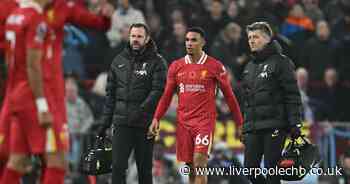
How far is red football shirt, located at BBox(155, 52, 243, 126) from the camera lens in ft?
44.3

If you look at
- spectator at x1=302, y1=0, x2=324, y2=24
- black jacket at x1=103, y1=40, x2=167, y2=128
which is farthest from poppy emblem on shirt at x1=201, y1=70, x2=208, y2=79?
spectator at x1=302, y1=0, x2=324, y2=24

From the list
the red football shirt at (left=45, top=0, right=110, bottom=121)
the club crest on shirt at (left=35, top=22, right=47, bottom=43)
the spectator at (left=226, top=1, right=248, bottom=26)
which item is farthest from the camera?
the spectator at (left=226, top=1, right=248, bottom=26)

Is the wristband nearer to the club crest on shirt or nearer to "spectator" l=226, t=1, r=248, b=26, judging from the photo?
the club crest on shirt

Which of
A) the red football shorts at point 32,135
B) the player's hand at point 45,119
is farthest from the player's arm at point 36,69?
the red football shorts at point 32,135

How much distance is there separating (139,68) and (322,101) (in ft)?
27.3

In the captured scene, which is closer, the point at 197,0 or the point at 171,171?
the point at 171,171

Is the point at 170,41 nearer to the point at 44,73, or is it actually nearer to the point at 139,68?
the point at 139,68

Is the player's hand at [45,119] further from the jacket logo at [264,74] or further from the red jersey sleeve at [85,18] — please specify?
the jacket logo at [264,74]

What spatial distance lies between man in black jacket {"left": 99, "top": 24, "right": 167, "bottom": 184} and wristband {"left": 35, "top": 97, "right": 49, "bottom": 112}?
325cm

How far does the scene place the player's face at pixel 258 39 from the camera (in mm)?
13117

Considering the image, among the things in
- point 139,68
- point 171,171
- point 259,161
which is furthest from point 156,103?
point 171,171

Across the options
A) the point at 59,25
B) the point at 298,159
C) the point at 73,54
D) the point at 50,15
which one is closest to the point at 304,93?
the point at 73,54

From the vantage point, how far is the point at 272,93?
1303 cm

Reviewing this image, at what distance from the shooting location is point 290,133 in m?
13.0
